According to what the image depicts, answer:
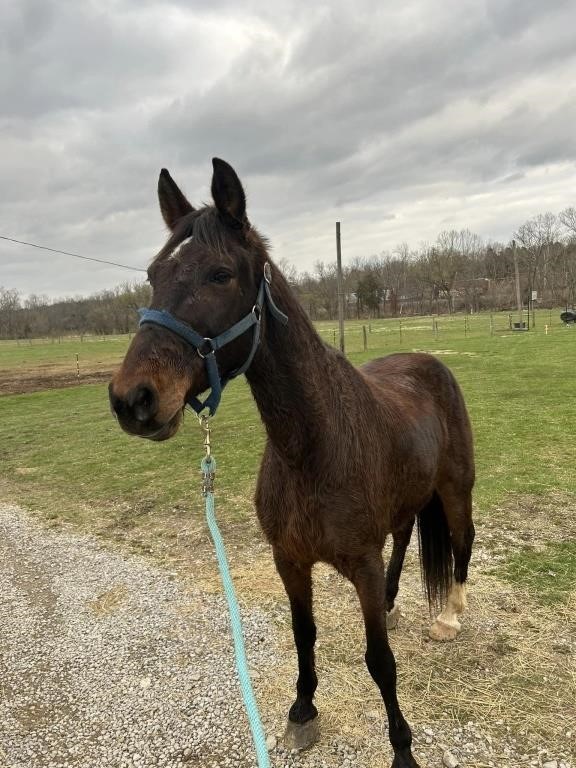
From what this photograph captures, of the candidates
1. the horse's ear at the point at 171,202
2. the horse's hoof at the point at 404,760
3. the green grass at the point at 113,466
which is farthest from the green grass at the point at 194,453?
the horse's ear at the point at 171,202

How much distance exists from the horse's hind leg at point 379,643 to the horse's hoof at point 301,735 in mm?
488

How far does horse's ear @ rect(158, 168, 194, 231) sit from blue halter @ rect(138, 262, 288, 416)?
518 millimetres

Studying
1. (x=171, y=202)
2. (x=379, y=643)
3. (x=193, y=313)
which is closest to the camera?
(x=193, y=313)

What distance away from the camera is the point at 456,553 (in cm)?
378

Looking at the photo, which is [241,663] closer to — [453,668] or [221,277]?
[221,277]

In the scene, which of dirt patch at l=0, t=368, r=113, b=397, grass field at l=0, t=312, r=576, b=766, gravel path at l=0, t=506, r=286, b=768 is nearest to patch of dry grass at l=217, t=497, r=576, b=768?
grass field at l=0, t=312, r=576, b=766

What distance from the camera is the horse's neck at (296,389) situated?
216cm

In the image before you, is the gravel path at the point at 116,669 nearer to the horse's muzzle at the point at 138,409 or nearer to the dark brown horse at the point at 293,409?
the dark brown horse at the point at 293,409

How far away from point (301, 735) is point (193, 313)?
102 inches

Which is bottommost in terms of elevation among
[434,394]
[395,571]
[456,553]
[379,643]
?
[395,571]

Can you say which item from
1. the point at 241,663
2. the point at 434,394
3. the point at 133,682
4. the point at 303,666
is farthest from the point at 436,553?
the point at 133,682

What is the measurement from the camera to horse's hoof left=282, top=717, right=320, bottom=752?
2793 mm

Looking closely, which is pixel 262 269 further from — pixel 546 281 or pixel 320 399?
pixel 546 281

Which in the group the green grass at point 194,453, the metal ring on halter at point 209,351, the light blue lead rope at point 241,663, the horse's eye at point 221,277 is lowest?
the green grass at point 194,453
